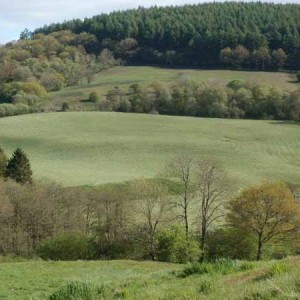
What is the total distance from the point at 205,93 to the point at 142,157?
3560cm

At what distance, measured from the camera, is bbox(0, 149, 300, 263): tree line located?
37.8 meters

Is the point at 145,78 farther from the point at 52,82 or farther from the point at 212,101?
the point at 212,101

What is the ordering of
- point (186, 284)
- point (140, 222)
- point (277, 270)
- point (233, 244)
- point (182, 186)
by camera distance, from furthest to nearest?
point (182, 186)
point (233, 244)
point (140, 222)
point (186, 284)
point (277, 270)

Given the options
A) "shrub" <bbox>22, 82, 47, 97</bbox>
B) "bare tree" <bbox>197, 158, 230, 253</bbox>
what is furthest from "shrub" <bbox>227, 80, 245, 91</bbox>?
"bare tree" <bbox>197, 158, 230, 253</bbox>

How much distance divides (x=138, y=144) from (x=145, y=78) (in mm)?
60098

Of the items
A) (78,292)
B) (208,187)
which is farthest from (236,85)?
(78,292)

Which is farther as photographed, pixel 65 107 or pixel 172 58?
pixel 172 58

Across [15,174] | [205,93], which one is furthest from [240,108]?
[15,174]

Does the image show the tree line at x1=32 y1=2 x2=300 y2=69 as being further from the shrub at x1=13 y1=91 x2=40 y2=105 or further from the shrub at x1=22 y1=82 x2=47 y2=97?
the shrub at x1=13 y1=91 x2=40 y2=105

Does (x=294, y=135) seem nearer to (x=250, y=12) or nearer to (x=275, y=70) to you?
(x=275, y=70)

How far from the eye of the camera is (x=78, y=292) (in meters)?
8.56

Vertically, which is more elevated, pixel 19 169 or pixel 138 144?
pixel 19 169

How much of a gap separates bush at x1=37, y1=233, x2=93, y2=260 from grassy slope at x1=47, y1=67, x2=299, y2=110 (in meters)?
80.3

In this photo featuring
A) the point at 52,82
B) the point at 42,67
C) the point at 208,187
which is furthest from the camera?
the point at 42,67
